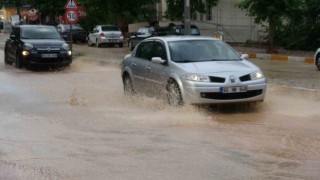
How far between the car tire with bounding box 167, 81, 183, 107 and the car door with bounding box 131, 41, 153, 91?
1102 millimetres

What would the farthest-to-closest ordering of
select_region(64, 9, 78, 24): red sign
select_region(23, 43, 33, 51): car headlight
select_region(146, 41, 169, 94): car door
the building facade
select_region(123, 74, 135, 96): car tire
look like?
the building facade, select_region(64, 9, 78, 24): red sign, select_region(23, 43, 33, 51): car headlight, select_region(123, 74, 135, 96): car tire, select_region(146, 41, 169, 94): car door

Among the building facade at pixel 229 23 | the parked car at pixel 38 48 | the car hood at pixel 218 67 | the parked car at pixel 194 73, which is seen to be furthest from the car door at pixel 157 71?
the building facade at pixel 229 23

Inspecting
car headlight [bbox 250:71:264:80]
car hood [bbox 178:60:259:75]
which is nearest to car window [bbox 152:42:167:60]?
car hood [bbox 178:60:259:75]

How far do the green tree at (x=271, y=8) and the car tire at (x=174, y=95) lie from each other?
51.7ft

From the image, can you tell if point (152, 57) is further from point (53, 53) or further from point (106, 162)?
point (53, 53)

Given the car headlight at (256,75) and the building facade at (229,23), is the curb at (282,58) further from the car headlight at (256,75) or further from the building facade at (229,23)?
the car headlight at (256,75)

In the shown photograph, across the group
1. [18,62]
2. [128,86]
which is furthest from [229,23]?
[128,86]

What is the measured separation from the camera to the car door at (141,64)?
11.3 m

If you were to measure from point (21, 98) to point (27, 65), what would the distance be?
6930 millimetres

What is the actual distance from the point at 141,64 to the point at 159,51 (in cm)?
61

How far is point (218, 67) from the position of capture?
388 inches

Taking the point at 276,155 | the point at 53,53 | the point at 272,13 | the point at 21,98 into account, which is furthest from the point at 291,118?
the point at 272,13

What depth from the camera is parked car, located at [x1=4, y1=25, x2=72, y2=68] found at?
61.9 feet

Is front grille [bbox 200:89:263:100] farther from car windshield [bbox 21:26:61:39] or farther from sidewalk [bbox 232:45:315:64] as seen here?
sidewalk [bbox 232:45:315:64]
